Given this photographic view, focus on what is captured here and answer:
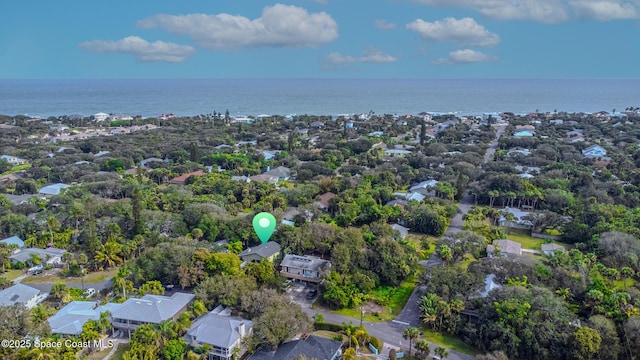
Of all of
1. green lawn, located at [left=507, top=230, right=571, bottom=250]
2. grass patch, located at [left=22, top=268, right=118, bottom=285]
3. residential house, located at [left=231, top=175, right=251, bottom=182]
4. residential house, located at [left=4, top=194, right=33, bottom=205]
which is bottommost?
grass patch, located at [left=22, top=268, right=118, bottom=285]

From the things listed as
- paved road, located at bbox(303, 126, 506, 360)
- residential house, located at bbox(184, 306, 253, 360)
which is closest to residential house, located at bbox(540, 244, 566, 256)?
paved road, located at bbox(303, 126, 506, 360)

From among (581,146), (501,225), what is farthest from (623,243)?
(581,146)

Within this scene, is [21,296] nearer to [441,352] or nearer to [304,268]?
[304,268]

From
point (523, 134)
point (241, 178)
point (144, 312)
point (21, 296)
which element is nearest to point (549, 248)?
point (144, 312)

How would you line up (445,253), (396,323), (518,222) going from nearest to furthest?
(396,323)
(445,253)
(518,222)

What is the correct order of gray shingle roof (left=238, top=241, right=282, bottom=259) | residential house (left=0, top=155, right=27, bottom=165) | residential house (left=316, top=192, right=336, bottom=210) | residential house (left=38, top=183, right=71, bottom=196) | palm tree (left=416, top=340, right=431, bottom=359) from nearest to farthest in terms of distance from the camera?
1. palm tree (left=416, top=340, right=431, bottom=359)
2. gray shingle roof (left=238, top=241, right=282, bottom=259)
3. residential house (left=316, top=192, right=336, bottom=210)
4. residential house (left=38, top=183, right=71, bottom=196)
5. residential house (left=0, top=155, right=27, bottom=165)

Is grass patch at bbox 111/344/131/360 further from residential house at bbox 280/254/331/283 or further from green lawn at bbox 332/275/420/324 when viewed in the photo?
green lawn at bbox 332/275/420/324
